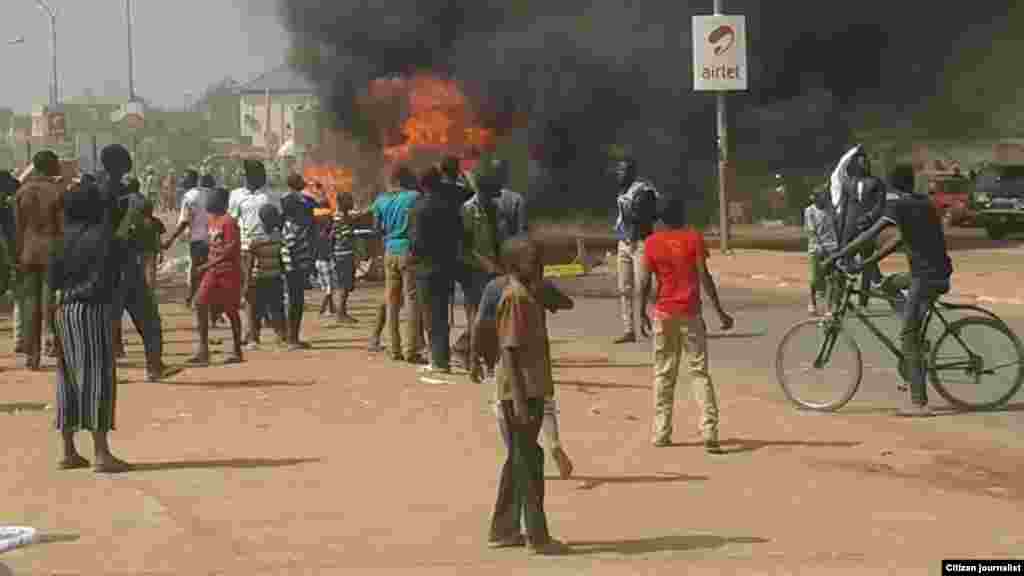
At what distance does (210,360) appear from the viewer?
15844mm

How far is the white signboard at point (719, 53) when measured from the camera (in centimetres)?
2898

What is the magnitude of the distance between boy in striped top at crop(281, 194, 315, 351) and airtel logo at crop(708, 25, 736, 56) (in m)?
13.7

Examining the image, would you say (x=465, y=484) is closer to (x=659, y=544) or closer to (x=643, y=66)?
(x=659, y=544)

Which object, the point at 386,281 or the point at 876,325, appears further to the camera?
the point at 386,281

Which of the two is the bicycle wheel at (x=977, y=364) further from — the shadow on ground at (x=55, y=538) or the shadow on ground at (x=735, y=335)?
the shadow on ground at (x=55, y=538)

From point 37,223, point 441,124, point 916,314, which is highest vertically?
point 441,124

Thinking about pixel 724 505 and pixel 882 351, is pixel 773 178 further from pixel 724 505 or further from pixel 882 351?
pixel 724 505

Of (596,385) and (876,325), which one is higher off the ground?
(876,325)

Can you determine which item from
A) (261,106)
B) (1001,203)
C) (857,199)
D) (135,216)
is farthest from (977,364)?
(261,106)

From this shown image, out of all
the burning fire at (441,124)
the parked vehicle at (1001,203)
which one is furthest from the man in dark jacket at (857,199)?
the parked vehicle at (1001,203)

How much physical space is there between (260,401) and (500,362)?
522 centimetres

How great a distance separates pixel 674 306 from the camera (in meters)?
10.8

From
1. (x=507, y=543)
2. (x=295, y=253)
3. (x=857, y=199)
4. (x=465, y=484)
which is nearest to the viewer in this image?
(x=507, y=543)

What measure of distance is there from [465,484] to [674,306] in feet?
5.99
